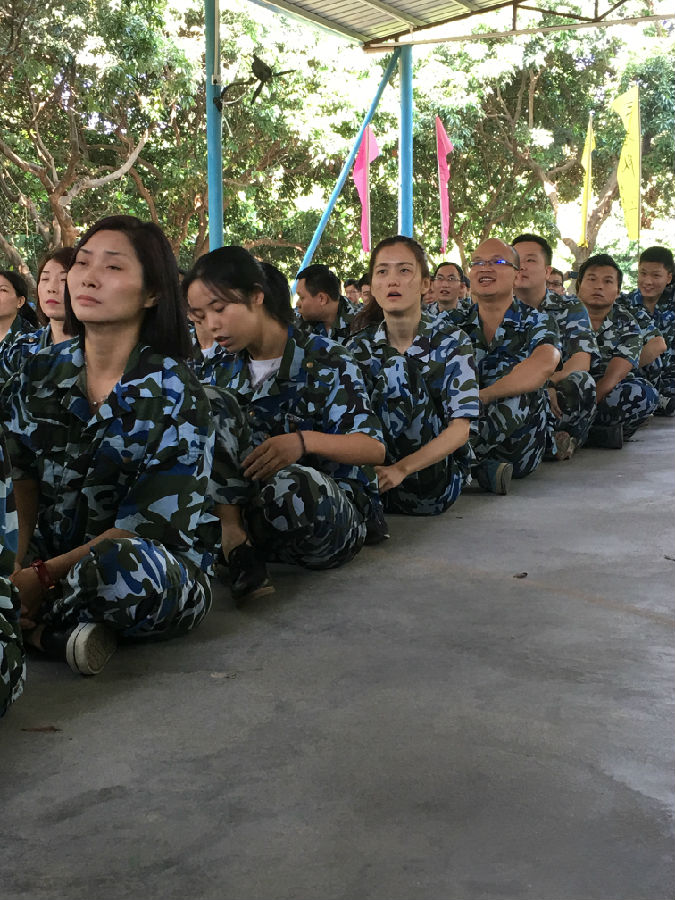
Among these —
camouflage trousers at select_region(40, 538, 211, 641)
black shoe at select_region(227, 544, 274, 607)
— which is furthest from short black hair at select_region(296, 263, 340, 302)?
camouflage trousers at select_region(40, 538, 211, 641)

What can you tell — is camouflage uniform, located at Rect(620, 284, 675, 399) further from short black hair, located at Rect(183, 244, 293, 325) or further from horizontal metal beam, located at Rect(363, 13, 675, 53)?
short black hair, located at Rect(183, 244, 293, 325)

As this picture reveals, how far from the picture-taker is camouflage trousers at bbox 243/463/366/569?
2.90 meters

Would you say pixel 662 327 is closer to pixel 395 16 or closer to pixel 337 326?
pixel 337 326

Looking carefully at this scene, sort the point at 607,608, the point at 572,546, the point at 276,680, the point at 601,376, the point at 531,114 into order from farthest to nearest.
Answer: the point at 531,114 < the point at 601,376 < the point at 572,546 < the point at 607,608 < the point at 276,680

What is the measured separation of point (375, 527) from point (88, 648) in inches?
56.0

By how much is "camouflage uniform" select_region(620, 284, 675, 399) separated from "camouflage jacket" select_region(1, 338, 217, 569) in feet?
16.5

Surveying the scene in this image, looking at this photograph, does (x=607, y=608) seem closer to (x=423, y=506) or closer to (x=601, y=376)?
(x=423, y=506)

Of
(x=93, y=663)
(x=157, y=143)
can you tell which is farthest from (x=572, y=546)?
(x=157, y=143)

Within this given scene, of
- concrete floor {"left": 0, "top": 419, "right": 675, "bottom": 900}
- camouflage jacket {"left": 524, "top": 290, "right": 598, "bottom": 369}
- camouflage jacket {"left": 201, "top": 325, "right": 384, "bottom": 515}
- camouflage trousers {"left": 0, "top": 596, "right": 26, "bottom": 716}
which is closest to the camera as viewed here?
concrete floor {"left": 0, "top": 419, "right": 675, "bottom": 900}

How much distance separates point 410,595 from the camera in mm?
2938

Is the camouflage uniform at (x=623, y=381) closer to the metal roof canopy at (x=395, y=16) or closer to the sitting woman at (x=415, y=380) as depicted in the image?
the sitting woman at (x=415, y=380)

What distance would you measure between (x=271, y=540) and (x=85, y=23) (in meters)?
8.35

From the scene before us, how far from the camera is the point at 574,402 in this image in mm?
5531

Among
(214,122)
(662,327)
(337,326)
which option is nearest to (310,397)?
(337,326)
